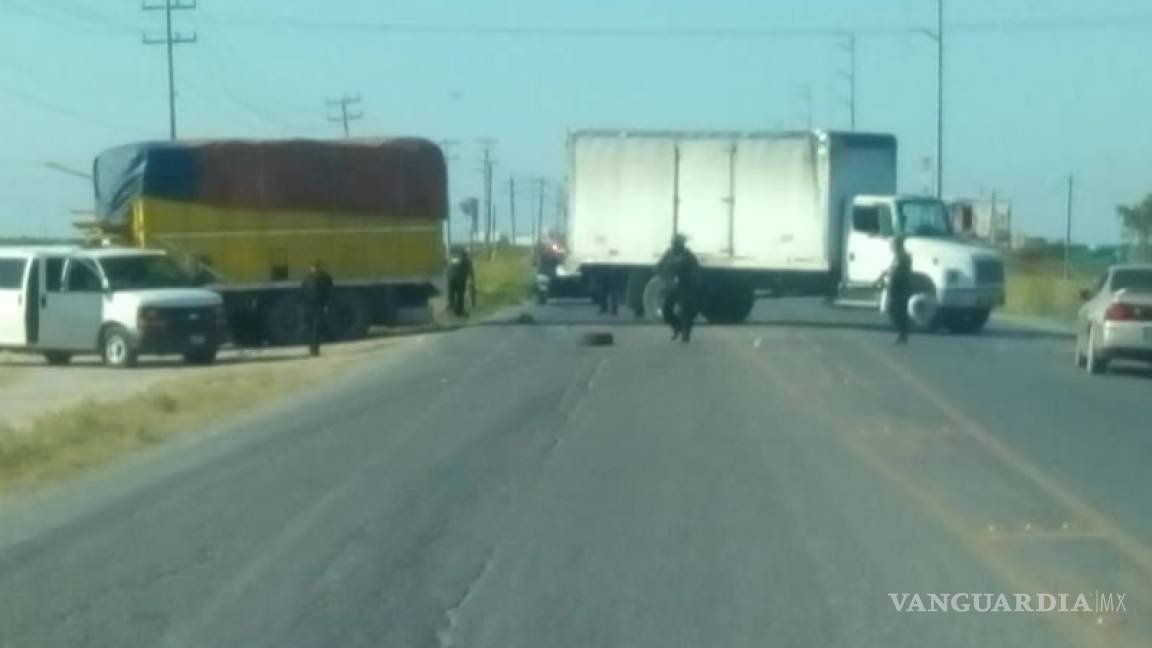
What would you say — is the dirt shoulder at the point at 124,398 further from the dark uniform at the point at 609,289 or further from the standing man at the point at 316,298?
the dark uniform at the point at 609,289

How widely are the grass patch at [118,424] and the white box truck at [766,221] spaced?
14.4m

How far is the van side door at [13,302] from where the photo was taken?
41.0 metres

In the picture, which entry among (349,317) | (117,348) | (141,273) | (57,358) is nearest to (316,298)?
(141,273)

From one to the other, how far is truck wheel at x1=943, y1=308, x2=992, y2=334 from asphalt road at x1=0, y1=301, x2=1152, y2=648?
1652 centimetres

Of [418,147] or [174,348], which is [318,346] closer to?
[174,348]

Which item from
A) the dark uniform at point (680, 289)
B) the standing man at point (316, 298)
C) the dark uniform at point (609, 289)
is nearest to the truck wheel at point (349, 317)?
the standing man at point (316, 298)

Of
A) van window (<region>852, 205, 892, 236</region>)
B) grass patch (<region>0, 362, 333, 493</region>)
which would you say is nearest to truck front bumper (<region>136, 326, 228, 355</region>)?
grass patch (<region>0, 362, 333, 493</region>)

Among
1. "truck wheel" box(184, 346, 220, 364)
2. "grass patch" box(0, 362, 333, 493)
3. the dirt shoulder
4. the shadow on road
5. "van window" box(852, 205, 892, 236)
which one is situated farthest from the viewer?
the shadow on road

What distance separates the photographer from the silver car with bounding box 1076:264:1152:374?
3136 cm

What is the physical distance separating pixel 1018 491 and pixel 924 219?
2914 centimetres

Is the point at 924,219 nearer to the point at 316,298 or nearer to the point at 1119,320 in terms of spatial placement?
the point at 316,298

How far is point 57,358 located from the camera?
4266cm

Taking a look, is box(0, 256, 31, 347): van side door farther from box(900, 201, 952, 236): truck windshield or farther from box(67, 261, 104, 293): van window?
box(900, 201, 952, 236): truck windshield

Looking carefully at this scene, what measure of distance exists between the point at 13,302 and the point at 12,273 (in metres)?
0.61
